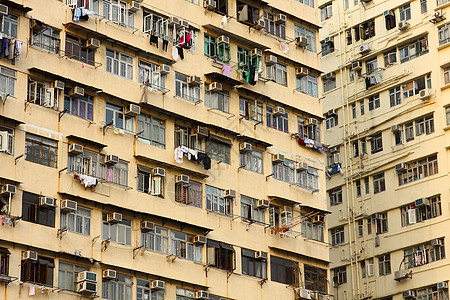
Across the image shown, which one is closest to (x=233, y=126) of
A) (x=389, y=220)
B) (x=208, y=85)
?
(x=208, y=85)

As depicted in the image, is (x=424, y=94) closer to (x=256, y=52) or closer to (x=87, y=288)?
(x=256, y=52)

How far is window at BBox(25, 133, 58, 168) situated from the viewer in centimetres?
2909

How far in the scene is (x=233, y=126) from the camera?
34.2 meters

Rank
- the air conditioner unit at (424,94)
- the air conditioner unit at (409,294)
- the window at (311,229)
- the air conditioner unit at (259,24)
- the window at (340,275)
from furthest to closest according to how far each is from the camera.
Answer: the window at (340,275) < the air conditioner unit at (424,94) < the air conditioner unit at (409,294) < the air conditioner unit at (259,24) < the window at (311,229)

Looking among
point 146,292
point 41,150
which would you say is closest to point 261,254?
point 146,292

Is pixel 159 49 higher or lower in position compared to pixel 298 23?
lower

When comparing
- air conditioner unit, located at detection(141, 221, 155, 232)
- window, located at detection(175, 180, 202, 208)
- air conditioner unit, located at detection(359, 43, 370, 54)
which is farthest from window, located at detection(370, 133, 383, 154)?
air conditioner unit, located at detection(141, 221, 155, 232)

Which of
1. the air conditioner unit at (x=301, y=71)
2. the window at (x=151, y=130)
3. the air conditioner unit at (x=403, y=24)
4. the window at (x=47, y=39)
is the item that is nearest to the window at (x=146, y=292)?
the window at (x=151, y=130)

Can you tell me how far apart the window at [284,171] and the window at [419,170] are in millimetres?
7274

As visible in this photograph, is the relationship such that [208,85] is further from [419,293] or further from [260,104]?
[419,293]

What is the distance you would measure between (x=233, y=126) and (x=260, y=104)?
1.75 metres

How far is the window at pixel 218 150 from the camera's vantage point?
33406mm

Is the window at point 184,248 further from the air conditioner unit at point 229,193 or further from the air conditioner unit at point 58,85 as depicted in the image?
the air conditioner unit at point 58,85

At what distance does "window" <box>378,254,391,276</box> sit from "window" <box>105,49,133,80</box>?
14.5 metres
